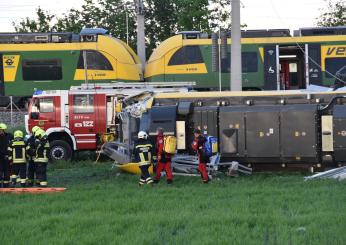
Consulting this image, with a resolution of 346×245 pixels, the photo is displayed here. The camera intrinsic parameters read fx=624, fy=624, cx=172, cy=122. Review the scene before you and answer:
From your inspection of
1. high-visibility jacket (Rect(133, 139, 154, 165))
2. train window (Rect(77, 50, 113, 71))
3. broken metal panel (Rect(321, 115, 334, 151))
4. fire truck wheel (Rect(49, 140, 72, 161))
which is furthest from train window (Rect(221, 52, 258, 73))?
high-visibility jacket (Rect(133, 139, 154, 165))

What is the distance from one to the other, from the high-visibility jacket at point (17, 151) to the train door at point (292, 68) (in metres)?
Result: 15.3

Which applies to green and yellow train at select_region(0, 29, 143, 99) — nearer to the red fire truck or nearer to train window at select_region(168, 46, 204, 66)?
train window at select_region(168, 46, 204, 66)

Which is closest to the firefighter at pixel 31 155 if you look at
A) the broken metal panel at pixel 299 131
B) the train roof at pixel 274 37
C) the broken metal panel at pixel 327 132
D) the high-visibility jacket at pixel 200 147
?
the high-visibility jacket at pixel 200 147

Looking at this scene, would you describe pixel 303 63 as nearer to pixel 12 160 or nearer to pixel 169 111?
pixel 169 111

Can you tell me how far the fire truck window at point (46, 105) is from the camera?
2070cm

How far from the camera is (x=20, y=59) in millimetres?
27391

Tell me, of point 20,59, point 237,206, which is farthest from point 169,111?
point 20,59

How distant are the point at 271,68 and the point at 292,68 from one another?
123 centimetres

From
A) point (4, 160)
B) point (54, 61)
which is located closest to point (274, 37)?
point (54, 61)

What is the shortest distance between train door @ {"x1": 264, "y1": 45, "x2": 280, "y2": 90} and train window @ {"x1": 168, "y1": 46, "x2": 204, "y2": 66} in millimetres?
2841

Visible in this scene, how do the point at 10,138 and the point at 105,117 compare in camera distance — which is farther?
the point at 105,117

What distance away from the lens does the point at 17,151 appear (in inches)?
588

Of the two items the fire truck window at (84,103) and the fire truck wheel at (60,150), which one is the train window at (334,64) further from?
the fire truck wheel at (60,150)

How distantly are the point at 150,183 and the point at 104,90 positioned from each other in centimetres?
731
